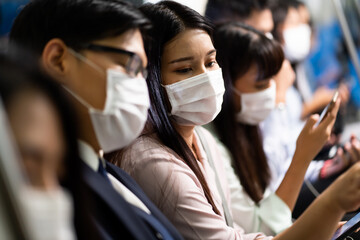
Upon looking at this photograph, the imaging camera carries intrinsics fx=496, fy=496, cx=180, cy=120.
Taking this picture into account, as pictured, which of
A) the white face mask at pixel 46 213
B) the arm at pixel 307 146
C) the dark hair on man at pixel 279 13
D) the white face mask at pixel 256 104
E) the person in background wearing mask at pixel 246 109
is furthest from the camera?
the dark hair on man at pixel 279 13

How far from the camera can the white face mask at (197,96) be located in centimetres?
132

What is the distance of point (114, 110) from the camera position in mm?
1001

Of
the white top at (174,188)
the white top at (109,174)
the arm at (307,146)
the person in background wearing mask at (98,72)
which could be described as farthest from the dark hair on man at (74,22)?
the arm at (307,146)

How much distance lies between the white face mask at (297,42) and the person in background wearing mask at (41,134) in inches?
96.7

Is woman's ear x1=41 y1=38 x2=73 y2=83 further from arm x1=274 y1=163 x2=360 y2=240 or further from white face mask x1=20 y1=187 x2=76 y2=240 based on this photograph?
arm x1=274 y1=163 x2=360 y2=240

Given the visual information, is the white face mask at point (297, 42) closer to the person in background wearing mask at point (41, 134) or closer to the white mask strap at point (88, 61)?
the white mask strap at point (88, 61)

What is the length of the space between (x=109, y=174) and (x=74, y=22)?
1.19 feet

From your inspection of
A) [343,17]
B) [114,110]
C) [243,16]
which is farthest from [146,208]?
[343,17]

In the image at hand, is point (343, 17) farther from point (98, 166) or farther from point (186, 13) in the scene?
point (98, 166)

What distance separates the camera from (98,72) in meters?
0.99

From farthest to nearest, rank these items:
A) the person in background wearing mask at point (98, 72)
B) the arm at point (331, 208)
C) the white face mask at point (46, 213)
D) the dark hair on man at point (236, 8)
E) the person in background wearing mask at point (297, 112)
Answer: the dark hair on man at point (236, 8)
the person in background wearing mask at point (297, 112)
the arm at point (331, 208)
the person in background wearing mask at point (98, 72)
the white face mask at point (46, 213)

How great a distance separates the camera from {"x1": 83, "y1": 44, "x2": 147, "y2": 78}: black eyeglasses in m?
1.00

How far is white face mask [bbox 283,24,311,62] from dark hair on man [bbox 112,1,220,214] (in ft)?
5.77

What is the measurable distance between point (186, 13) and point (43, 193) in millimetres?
812
